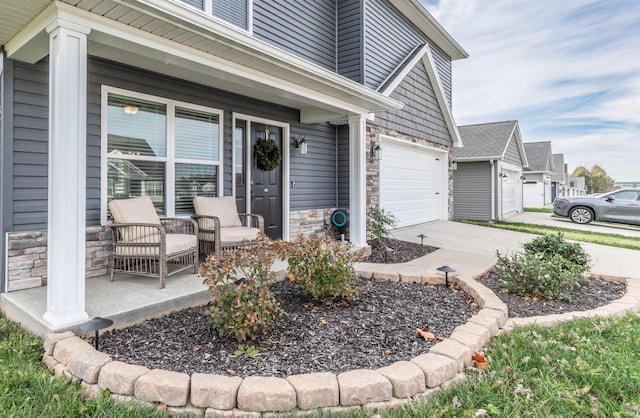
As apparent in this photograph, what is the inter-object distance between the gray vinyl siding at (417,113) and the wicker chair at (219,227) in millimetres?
3921

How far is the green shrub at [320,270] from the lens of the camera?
10.6 ft

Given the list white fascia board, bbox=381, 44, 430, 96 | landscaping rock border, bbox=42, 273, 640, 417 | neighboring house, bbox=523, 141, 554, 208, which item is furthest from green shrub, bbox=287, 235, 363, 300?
neighboring house, bbox=523, 141, 554, 208

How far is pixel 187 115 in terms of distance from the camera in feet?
16.3

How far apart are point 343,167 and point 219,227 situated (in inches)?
148

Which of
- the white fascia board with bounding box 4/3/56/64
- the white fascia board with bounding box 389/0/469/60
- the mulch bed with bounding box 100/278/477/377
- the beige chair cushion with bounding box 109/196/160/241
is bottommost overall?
the mulch bed with bounding box 100/278/477/377

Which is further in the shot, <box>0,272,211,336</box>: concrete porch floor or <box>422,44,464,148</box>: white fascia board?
<box>422,44,464,148</box>: white fascia board

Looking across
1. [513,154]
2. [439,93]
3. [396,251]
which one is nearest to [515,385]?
[396,251]

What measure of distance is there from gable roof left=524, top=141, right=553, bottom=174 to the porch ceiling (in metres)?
22.2

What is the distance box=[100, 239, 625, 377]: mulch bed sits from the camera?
2.26m

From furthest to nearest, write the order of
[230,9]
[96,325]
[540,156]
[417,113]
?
1. [540,156]
2. [417,113]
3. [230,9]
4. [96,325]

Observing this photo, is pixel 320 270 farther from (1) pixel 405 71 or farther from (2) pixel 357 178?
(1) pixel 405 71

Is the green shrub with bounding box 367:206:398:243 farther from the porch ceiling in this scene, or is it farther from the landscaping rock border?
the landscaping rock border

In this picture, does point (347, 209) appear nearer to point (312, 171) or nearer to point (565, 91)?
point (312, 171)

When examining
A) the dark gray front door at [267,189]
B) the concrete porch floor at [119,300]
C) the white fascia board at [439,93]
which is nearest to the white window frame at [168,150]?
the dark gray front door at [267,189]
